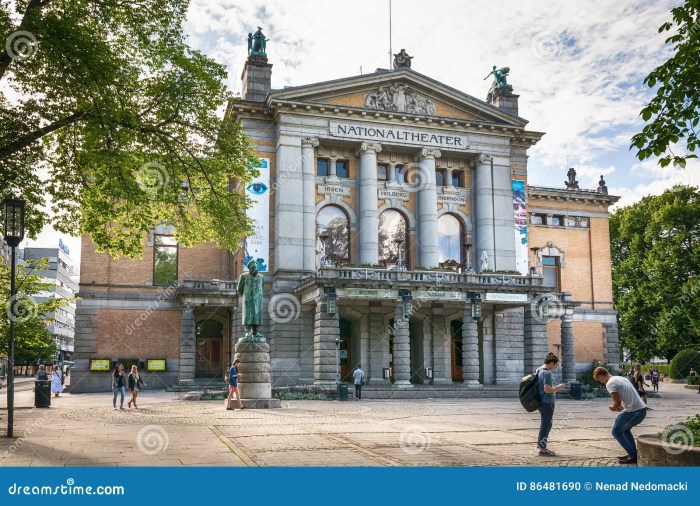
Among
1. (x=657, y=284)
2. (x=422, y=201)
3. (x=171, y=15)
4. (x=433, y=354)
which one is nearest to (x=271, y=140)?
(x=422, y=201)

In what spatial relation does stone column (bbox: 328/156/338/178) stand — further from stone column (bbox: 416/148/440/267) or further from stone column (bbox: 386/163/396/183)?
stone column (bbox: 416/148/440/267)

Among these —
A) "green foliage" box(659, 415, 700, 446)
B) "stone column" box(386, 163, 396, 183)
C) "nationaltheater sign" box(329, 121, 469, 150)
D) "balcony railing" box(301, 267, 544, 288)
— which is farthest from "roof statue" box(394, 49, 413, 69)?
"green foliage" box(659, 415, 700, 446)

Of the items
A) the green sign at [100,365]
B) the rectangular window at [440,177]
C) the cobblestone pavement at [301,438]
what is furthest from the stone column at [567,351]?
the green sign at [100,365]

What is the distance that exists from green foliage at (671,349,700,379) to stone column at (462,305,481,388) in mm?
22027

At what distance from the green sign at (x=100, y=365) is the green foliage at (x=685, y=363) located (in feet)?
133

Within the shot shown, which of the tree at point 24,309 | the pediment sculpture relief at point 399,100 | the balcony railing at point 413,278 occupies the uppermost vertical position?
the pediment sculpture relief at point 399,100

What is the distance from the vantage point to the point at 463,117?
148 ft

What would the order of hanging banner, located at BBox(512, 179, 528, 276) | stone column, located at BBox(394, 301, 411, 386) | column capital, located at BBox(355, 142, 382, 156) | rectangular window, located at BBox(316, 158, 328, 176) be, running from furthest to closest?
hanging banner, located at BBox(512, 179, 528, 276), rectangular window, located at BBox(316, 158, 328, 176), column capital, located at BBox(355, 142, 382, 156), stone column, located at BBox(394, 301, 411, 386)

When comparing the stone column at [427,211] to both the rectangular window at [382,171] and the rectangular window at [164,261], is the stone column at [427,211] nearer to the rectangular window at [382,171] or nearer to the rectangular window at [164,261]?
the rectangular window at [382,171]

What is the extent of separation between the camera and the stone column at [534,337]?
42125mm

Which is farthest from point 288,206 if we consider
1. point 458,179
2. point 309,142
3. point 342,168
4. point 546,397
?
point 546,397

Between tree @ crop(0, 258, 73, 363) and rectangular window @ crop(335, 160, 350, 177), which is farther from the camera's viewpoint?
rectangular window @ crop(335, 160, 350, 177)

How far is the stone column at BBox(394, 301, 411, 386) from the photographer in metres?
37.1

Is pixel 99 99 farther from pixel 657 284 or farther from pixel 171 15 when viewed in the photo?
pixel 657 284
